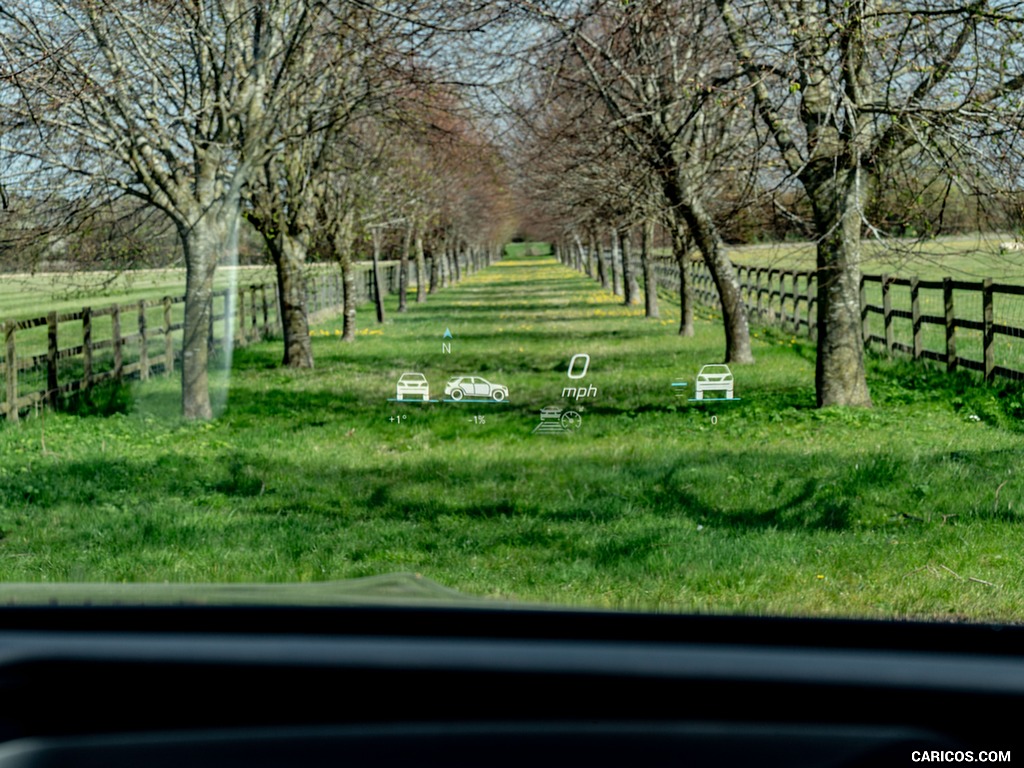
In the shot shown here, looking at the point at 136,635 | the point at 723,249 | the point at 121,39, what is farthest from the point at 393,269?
the point at 136,635

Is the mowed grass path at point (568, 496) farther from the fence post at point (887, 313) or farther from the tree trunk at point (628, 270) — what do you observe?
the tree trunk at point (628, 270)

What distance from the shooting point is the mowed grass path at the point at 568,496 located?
7113mm

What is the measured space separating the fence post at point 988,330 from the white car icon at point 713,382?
3.39m

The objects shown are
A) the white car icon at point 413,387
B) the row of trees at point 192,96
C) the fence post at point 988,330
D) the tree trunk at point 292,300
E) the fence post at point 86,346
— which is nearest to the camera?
the row of trees at point 192,96

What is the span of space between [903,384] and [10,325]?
12.0 meters

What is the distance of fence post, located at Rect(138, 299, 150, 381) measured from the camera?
2170cm

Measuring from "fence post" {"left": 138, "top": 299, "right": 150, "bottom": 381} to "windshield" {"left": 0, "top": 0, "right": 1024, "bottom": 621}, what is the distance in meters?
0.09

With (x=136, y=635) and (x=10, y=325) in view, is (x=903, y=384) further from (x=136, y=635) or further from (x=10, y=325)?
(x=136, y=635)

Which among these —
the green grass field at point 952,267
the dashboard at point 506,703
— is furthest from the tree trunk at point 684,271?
the dashboard at point 506,703

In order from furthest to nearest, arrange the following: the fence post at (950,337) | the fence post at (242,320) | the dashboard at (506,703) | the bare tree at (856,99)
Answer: the fence post at (242,320), the fence post at (950,337), the bare tree at (856,99), the dashboard at (506,703)

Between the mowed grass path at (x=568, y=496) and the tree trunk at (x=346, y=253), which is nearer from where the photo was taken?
the mowed grass path at (x=568, y=496)

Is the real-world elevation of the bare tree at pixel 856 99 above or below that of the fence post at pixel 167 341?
above

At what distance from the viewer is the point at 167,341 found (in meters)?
23.1
